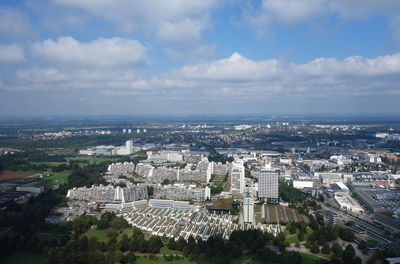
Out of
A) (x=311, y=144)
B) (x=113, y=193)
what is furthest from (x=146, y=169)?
(x=311, y=144)

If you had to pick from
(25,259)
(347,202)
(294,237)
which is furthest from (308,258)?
(25,259)

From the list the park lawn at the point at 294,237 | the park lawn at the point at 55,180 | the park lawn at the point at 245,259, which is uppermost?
the park lawn at the point at 55,180

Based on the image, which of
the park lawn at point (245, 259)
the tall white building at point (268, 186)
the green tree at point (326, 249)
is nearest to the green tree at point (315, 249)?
the green tree at point (326, 249)

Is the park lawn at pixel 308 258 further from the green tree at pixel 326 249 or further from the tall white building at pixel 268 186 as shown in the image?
the tall white building at pixel 268 186

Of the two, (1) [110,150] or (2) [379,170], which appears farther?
(1) [110,150]

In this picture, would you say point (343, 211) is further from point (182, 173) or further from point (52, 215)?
point (52, 215)

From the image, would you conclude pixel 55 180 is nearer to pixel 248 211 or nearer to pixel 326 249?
pixel 248 211
